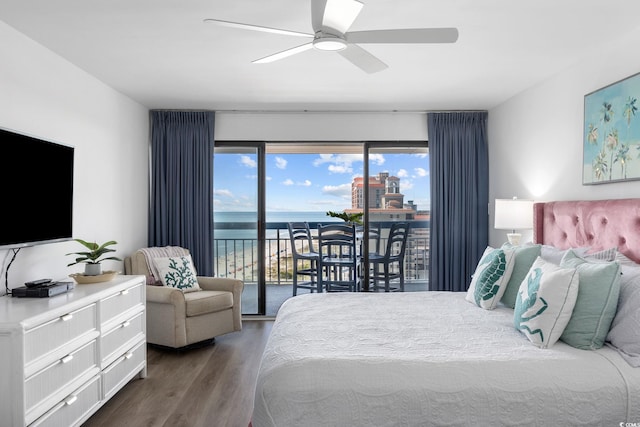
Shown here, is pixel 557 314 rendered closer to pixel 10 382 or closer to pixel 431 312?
pixel 431 312

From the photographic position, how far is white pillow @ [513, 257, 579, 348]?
2.19 meters

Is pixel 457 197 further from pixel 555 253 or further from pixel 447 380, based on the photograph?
pixel 447 380

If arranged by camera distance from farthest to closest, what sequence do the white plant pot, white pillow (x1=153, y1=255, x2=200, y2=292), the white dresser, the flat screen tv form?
white pillow (x1=153, y1=255, x2=200, y2=292), the white plant pot, the flat screen tv, the white dresser

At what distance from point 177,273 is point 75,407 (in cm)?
193

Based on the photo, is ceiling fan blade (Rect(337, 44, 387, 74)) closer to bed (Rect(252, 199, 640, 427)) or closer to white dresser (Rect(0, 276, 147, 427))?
bed (Rect(252, 199, 640, 427))

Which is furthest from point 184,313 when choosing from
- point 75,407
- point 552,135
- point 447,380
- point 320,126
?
point 552,135

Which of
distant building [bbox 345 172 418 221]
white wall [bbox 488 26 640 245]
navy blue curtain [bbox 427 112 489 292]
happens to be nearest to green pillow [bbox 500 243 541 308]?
white wall [bbox 488 26 640 245]

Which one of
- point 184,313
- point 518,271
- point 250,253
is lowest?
point 184,313

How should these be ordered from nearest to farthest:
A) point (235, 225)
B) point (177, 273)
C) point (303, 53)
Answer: point (303, 53) → point (177, 273) → point (235, 225)

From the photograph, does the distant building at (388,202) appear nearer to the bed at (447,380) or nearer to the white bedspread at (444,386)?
the bed at (447,380)

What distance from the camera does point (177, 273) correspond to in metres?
4.34

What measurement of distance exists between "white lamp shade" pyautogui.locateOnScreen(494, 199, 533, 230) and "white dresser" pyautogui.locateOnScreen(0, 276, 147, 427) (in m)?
3.13

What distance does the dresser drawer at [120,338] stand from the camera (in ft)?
9.31

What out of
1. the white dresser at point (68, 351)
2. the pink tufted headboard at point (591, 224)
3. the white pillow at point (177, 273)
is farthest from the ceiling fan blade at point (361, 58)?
the white pillow at point (177, 273)
